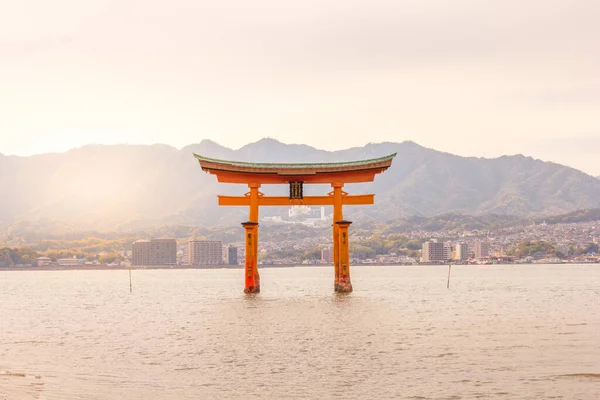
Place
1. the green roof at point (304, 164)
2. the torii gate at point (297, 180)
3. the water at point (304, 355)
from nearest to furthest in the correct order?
the water at point (304, 355) < the green roof at point (304, 164) < the torii gate at point (297, 180)

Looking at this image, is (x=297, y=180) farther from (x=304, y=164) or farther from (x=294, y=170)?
(x=304, y=164)

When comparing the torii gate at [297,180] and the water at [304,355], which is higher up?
the torii gate at [297,180]

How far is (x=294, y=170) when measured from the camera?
50.0 metres

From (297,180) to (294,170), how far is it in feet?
3.75

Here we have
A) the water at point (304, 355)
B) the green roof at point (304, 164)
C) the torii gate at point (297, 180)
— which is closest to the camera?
the water at point (304, 355)

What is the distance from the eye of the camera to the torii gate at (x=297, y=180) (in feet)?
161

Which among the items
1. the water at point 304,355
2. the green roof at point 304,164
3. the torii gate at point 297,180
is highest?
the green roof at point 304,164

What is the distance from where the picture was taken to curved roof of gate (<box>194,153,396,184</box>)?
49031 mm

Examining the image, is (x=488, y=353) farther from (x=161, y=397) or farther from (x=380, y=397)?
(x=161, y=397)

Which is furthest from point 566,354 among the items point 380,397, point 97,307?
point 97,307

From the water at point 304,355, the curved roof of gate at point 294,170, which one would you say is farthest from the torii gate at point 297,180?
the water at point 304,355

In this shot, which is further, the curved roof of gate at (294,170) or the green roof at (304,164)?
the curved roof of gate at (294,170)

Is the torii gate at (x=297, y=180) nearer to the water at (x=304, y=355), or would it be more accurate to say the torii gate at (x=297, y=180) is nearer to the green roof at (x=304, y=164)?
the green roof at (x=304, y=164)

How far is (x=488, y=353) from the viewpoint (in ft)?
85.6
